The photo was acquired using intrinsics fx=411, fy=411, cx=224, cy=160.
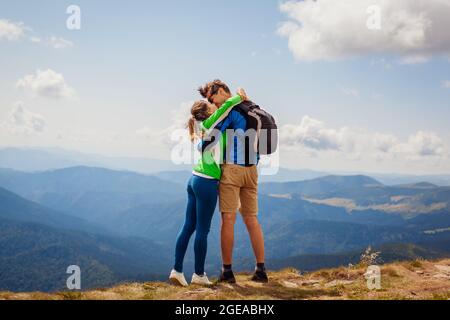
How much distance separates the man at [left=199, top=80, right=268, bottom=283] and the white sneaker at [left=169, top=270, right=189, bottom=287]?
0.97 meters

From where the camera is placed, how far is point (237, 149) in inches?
366

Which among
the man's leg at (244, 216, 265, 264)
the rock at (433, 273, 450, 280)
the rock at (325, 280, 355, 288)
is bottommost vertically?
the rock at (325, 280, 355, 288)

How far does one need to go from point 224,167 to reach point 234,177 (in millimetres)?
333

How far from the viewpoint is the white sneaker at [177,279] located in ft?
32.2

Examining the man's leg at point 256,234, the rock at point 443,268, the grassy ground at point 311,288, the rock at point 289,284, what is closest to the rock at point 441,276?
the grassy ground at point 311,288

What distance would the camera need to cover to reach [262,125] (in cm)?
930

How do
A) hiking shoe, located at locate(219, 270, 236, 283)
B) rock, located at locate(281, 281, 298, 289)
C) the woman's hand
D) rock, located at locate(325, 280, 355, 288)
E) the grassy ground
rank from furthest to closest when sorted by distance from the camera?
1. rock, located at locate(325, 280, 355, 288)
2. rock, located at locate(281, 281, 298, 289)
3. hiking shoe, located at locate(219, 270, 236, 283)
4. the woman's hand
5. the grassy ground

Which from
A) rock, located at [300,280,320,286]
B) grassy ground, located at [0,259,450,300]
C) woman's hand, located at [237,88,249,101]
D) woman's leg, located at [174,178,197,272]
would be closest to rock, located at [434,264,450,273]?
grassy ground, located at [0,259,450,300]

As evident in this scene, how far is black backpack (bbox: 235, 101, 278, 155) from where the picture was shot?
30.3 ft

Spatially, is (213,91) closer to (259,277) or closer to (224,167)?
(224,167)

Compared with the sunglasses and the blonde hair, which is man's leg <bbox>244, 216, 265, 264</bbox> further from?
the sunglasses
